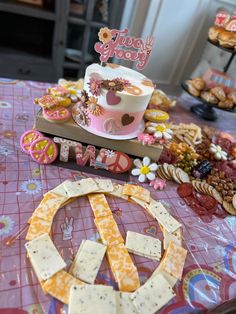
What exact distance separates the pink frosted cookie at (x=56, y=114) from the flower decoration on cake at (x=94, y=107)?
0.09 m

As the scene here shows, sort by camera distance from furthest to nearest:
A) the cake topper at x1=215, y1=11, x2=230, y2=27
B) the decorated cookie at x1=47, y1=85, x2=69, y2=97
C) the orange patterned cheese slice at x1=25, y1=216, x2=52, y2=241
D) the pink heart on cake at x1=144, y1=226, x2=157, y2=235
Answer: the cake topper at x1=215, y1=11, x2=230, y2=27
the decorated cookie at x1=47, y1=85, x2=69, y2=97
the pink heart on cake at x1=144, y1=226, x2=157, y2=235
the orange patterned cheese slice at x1=25, y1=216, x2=52, y2=241

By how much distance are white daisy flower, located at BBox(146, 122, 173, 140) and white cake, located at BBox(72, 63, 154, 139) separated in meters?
0.05

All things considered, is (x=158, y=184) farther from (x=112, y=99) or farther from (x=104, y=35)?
(x=104, y=35)

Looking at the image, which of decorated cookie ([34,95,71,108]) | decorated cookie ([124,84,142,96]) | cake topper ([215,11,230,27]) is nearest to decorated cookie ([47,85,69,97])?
decorated cookie ([34,95,71,108])

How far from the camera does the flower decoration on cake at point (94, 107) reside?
800 millimetres

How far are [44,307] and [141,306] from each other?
0.19 m

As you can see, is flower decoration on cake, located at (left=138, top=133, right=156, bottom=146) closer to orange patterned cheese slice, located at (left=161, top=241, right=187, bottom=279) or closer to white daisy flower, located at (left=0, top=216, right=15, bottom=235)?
orange patterned cheese slice, located at (left=161, top=241, right=187, bottom=279)

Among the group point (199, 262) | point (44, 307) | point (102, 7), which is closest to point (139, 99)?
point (199, 262)

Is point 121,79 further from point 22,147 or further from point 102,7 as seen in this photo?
point 102,7

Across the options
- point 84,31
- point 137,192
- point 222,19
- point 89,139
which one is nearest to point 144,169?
point 137,192

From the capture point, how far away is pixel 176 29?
1914 millimetres

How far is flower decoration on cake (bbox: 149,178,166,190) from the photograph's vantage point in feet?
2.79

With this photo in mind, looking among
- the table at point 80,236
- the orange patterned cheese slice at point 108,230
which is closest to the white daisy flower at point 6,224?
the table at point 80,236

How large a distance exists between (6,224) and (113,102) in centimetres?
45
